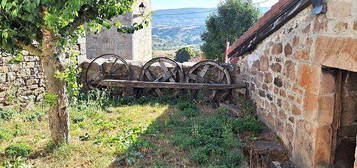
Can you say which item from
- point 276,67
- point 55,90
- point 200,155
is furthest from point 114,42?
point 200,155

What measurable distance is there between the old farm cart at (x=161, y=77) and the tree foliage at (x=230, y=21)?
12.7 metres

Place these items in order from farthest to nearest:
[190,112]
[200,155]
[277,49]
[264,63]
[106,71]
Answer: [106,71]
[190,112]
[264,63]
[277,49]
[200,155]

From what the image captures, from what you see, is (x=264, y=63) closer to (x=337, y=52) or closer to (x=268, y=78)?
(x=268, y=78)

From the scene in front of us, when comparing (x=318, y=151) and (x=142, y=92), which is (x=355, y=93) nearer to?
(x=318, y=151)

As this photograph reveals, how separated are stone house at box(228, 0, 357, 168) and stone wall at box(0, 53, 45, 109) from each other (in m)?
4.97

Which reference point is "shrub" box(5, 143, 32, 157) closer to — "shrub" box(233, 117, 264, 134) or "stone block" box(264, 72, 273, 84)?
"shrub" box(233, 117, 264, 134)

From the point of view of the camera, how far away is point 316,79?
10.7 feet

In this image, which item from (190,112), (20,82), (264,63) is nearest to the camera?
(264,63)

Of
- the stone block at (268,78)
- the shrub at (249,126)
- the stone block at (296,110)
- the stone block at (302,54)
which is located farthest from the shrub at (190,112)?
the stone block at (302,54)

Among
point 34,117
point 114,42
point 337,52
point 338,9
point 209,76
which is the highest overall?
point 114,42

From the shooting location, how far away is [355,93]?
327cm

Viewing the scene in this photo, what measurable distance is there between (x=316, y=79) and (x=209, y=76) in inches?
169

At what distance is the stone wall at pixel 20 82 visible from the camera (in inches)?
237

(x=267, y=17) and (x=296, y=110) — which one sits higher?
(x=267, y=17)
